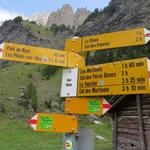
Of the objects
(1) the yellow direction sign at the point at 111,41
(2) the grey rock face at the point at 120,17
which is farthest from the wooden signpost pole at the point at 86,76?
(2) the grey rock face at the point at 120,17

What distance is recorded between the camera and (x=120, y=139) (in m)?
16.8

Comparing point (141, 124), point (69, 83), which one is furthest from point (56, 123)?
point (141, 124)

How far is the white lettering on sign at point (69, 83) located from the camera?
663 cm

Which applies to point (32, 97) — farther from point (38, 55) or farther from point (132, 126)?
point (38, 55)

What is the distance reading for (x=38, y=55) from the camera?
6855 millimetres

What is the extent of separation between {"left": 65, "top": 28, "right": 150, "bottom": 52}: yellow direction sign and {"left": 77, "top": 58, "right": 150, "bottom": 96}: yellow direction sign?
51 cm

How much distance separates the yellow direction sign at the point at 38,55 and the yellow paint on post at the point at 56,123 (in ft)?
3.31

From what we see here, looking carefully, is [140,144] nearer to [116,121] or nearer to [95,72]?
[116,121]

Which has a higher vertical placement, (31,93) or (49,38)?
(49,38)

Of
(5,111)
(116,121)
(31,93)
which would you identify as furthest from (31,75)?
(116,121)

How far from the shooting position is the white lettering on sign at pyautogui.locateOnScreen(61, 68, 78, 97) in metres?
6.63

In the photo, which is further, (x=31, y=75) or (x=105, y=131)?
(x=31, y=75)

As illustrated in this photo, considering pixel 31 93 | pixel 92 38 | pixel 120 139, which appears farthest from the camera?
pixel 31 93

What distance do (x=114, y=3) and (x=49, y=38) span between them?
27.8m
